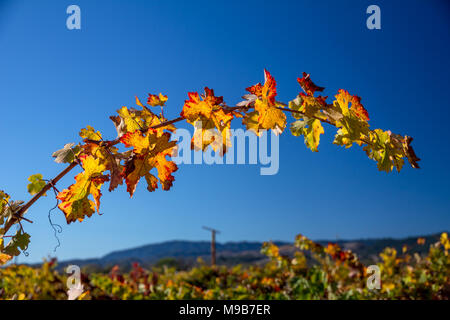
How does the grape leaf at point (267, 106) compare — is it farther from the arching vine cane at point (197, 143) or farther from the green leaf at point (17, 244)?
the green leaf at point (17, 244)

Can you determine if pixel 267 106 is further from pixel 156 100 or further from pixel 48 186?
pixel 48 186

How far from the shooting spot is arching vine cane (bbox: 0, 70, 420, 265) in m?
1.02

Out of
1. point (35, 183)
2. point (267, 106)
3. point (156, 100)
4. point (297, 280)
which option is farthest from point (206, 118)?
point (297, 280)

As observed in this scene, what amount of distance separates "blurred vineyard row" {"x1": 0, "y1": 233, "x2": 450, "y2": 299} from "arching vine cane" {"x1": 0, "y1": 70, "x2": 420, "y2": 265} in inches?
112

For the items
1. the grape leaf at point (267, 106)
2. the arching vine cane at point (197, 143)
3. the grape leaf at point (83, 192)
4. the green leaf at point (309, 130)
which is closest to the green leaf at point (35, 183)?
the arching vine cane at point (197, 143)

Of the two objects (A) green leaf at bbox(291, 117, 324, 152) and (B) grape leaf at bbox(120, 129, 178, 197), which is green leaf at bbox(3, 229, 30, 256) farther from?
(A) green leaf at bbox(291, 117, 324, 152)

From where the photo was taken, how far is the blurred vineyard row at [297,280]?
12.6ft

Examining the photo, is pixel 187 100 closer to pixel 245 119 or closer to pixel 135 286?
pixel 245 119

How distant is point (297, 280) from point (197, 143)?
3.70m

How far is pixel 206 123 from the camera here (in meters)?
1.02

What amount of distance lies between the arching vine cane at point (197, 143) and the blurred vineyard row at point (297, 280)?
2.85m

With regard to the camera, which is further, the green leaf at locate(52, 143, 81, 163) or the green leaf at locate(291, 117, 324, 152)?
the green leaf at locate(291, 117, 324, 152)

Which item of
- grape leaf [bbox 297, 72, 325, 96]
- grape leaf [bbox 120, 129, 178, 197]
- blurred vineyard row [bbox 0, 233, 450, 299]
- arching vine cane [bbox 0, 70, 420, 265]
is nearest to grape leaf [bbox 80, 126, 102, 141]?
arching vine cane [bbox 0, 70, 420, 265]

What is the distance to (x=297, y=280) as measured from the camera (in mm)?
4289
